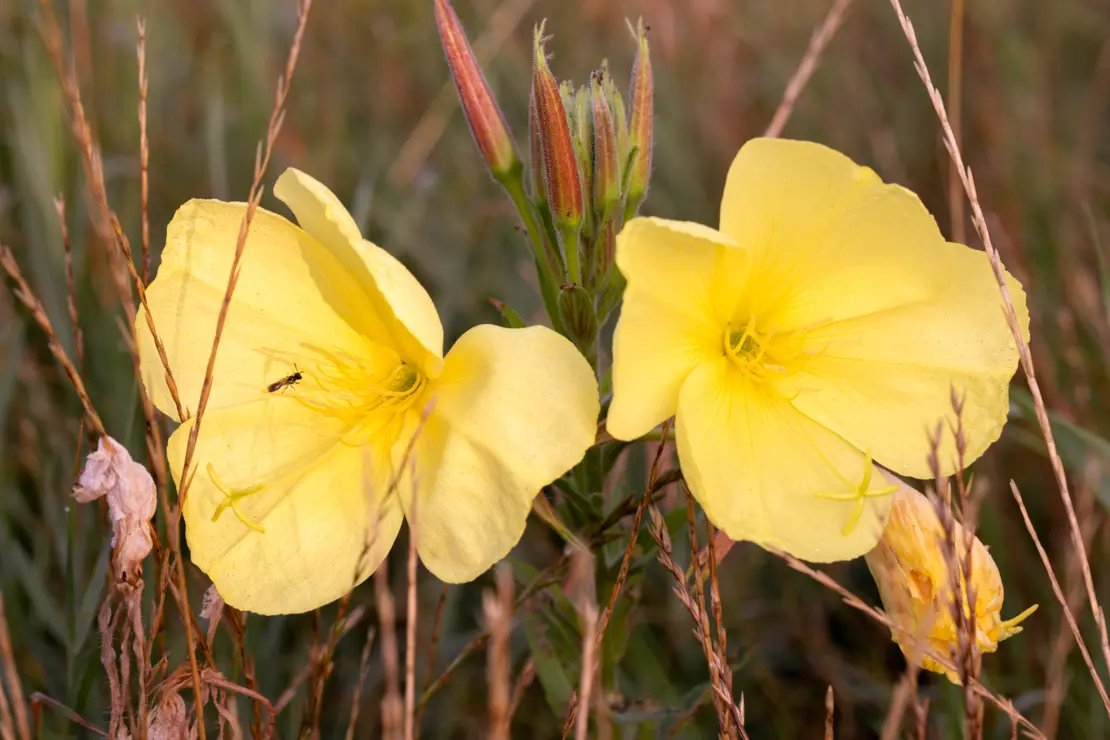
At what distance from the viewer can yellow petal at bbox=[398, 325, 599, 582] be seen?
3.02 feet

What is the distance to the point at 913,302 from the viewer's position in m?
1.07

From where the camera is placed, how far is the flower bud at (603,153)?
1.06 metres

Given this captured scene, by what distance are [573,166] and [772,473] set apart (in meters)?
0.39

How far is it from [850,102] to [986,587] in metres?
2.13

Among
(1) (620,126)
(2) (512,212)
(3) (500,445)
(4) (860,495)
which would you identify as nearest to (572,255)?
(1) (620,126)

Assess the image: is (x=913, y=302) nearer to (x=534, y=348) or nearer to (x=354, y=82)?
(x=534, y=348)

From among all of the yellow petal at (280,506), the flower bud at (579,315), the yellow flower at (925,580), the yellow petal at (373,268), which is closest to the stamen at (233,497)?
the yellow petal at (280,506)

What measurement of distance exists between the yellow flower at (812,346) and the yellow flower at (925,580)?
0.13ft

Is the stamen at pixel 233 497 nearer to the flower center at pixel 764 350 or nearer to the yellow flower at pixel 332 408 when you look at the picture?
the yellow flower at pixel 332 408

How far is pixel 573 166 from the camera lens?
107 cm

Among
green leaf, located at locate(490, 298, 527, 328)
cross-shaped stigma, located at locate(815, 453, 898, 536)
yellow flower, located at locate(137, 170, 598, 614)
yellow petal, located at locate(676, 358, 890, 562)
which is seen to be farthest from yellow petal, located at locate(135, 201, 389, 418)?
cross-shaped stigma, located at locate(815, 453, 898, 536)

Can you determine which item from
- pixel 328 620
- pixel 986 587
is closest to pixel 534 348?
pixel 986 587

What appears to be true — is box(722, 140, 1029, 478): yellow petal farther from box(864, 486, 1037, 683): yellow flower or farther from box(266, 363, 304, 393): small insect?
box(266, 363, 304, 393): small insect

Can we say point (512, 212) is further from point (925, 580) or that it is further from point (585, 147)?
point (925, 580)
